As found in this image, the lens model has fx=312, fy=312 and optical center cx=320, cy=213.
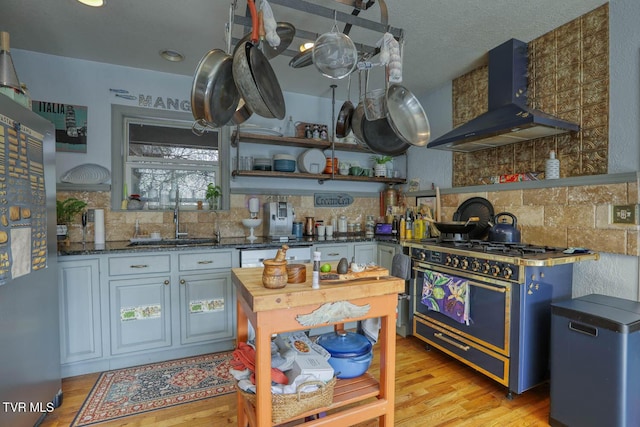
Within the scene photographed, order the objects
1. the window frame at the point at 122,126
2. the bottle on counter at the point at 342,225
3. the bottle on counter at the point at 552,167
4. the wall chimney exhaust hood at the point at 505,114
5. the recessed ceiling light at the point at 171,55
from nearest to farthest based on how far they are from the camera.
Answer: the wall chimney exhaust hood at the point at 505,114 < the bottle on counter at the point at 552,167 < the recessed ceiling light at the point at 171,55 < the window frame at the point at 122,126 < the bottle on counter at the point at 342,225

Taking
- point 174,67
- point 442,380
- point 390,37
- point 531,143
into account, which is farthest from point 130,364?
point 531,143

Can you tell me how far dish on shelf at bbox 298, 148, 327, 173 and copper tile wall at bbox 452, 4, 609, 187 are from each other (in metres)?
1.71

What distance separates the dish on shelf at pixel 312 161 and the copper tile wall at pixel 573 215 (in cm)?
170

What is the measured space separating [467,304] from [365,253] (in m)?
1.15

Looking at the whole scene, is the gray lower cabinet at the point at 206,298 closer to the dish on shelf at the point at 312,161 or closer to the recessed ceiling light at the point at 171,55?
the dish on shelf at the point at 312,161

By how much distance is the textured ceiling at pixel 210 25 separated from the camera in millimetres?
2074

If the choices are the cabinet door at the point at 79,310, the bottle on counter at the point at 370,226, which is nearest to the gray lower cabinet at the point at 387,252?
the bottle on counter at the point at 370,226

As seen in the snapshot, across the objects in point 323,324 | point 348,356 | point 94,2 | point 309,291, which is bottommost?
point 348,356

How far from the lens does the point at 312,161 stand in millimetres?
3424

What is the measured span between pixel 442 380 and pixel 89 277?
2.67 m

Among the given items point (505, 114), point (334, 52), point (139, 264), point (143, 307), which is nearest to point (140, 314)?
point (143, 307)

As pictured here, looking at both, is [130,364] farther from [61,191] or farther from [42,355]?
[61,191]

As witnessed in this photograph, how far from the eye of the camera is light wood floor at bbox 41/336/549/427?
181cm

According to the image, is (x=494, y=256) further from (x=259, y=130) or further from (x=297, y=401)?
(x=259, y=130)
